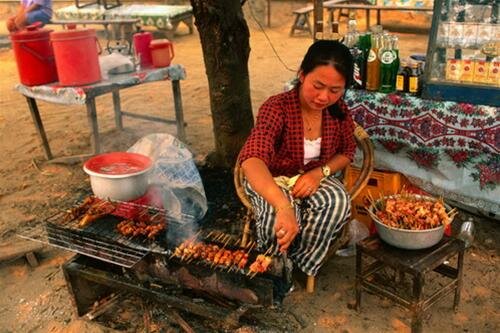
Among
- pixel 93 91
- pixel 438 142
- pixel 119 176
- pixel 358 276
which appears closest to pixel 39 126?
pixel 93 91

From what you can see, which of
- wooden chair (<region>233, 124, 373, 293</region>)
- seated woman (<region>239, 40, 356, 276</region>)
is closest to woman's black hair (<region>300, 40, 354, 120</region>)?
seated woman (<region>239, 40, 356, 276</region>)

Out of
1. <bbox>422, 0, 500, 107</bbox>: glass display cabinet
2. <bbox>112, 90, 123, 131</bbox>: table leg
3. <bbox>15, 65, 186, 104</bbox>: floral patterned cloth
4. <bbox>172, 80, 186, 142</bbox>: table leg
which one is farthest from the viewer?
<bbox>112, 90, 123, 131</bbox>: table leg

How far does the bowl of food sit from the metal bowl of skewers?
161 cm

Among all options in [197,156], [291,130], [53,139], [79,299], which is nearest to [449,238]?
[291,130]

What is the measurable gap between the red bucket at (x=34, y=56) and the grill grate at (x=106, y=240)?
2310mm

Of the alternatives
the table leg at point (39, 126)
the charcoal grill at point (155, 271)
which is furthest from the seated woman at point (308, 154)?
the table leg at point (39, 126)

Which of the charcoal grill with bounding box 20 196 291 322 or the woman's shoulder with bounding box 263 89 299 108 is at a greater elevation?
the woman's shoulder with bounding box 263 89 299 108

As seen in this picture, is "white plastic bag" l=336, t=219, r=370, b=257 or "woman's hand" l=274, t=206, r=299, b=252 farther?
"white plastic bag" l=336, t=219, r=370, b=257

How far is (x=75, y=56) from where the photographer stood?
4793 millimetres

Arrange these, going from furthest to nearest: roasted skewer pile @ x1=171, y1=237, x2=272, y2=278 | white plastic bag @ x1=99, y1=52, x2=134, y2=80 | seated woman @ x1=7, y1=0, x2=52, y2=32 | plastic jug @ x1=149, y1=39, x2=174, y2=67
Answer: seated woman @ x1=7, y1=0, x2=52, y2=32 → plastic jug @ x1=149, y1=39, x2=174, y2=67 → white plastic bag @ x1=99, y1=52, x2=134, y2=80 → roasted skewer pile @ x1=171, y1=237, x2=272, y2=278

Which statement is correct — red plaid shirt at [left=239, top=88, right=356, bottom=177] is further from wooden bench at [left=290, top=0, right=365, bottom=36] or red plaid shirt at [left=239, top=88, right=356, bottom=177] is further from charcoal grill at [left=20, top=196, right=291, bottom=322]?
wooden bench at [left=290, top=0, right=365, bottom=36]

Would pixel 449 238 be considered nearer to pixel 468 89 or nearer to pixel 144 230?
pixel 468 89

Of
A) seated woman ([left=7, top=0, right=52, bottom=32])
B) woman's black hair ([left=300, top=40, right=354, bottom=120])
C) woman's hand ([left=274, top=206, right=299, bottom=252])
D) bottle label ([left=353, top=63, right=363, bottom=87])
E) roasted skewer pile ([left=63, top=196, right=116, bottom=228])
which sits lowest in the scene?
roasted skewer pile ([left=63, top=196, right=116, bottom=228])

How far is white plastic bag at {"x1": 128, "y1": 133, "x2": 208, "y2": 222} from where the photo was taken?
4172 mm
